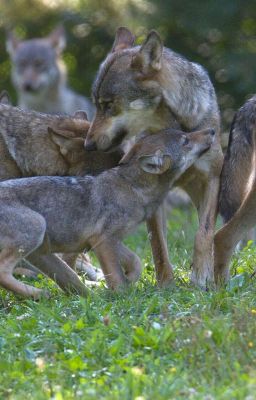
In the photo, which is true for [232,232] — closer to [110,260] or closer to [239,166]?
[239,166]

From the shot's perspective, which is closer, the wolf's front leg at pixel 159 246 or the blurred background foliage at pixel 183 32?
the wolf's front leg at pixel 159 246

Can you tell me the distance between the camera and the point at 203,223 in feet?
27.3

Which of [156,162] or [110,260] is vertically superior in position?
[156,162]

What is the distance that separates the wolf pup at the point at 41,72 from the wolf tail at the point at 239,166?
824 centimetres

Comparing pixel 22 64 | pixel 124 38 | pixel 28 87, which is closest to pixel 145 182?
pixel 124 38

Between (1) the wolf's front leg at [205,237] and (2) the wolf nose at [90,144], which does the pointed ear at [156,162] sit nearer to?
(2) the wolf nose at [90,144]

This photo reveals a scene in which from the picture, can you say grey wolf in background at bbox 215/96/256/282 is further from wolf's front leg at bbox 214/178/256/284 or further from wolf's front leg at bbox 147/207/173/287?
wolf's front leg at bbox 147/207/173/287

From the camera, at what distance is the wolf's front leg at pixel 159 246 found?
8.34 meters

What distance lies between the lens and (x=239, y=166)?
27.0 feet

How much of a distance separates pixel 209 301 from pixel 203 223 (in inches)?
55.3

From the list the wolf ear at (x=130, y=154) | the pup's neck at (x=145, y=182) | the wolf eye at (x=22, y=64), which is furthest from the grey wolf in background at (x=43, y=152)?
the wolf eye at (x=22, y=64)

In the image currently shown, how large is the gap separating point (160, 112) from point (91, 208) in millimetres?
1044

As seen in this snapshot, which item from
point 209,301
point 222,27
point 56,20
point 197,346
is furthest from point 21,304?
point 56,20

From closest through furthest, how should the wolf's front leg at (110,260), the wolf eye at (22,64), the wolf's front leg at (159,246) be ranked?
the wolf's front leg at (110,260) → the wolf's front leg at (159,246) → the wolf eye at (22,64)
